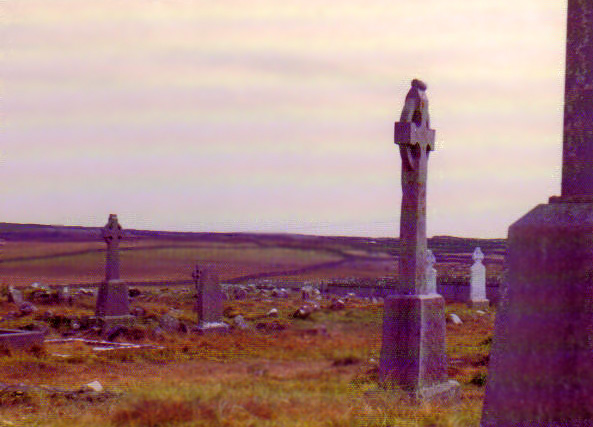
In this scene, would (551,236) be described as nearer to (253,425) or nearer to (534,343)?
(534,343)

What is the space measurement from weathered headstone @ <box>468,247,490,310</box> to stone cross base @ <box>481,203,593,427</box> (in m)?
18.7

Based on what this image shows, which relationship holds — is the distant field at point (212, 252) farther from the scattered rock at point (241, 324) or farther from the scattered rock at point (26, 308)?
the scattered rock at point (26, 308)

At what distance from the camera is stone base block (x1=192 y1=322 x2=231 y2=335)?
1603 cm

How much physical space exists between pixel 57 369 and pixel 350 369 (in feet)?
28.4

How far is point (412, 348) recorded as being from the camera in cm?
737

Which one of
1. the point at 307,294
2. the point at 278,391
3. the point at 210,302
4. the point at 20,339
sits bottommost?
the point at 307,294

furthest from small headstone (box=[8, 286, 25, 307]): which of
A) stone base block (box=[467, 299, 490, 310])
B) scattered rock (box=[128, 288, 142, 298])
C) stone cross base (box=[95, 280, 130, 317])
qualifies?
stone base block (box=[467, 299, 490, 310])

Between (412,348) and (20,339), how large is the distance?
25.9 feet

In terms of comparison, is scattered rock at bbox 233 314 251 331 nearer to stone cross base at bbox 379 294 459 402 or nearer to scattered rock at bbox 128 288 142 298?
stone cross base at bbox 379 294 459 402

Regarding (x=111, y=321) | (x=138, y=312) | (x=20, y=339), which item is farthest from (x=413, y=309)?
(x=138, y=312)

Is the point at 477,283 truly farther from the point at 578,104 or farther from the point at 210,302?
the point at 578,104

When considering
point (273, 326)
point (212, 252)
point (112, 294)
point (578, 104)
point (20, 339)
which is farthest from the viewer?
point (112, 294)

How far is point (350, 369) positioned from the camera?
123 inches

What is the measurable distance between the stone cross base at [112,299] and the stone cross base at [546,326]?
1557cm
